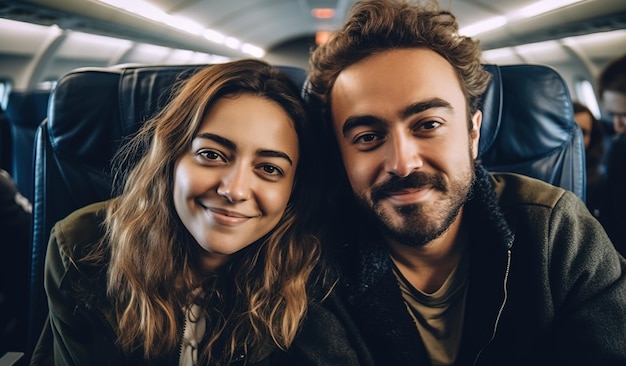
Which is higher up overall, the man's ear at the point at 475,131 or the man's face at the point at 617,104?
Answer: the man's face at the point at 617,104

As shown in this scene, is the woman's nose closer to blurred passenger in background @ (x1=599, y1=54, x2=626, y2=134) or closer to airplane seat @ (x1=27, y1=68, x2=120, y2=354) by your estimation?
airplane seat @ (x1=27, y1=68, x2=120, y2=354)

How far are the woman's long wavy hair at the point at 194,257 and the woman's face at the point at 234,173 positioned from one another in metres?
0.06

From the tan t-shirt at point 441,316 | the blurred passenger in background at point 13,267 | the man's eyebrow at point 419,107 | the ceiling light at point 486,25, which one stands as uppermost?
the ceiling light at point 486,25

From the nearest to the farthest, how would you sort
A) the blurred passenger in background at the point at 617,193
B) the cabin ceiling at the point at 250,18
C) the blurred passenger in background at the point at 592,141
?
the blurred passenger in background at the point at 617,193, the blurred passenger in background at the point at 592,141, the cabin ceiling at the point at 250,18

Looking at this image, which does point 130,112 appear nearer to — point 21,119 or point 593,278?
point 593,278

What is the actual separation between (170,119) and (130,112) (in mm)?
313

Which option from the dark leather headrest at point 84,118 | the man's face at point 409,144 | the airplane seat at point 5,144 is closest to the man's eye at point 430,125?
the man's face at point 409,144

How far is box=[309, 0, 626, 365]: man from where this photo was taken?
134 cm

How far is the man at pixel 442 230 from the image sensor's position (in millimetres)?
1336

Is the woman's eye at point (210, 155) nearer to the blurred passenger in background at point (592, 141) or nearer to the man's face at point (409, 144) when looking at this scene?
the man's face at point (409, 144)

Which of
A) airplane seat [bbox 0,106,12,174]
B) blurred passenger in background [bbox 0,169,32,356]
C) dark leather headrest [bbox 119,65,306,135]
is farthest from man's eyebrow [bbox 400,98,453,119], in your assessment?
airplane seat [bbox 0,106,12,174]

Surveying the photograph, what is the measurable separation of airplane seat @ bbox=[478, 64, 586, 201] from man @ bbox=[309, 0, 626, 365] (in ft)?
0.67

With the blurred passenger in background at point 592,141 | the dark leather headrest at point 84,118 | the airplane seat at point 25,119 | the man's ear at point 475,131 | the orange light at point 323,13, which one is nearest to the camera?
the man's ear at point 475,131

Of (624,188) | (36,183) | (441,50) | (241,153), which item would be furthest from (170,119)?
(624,188)
